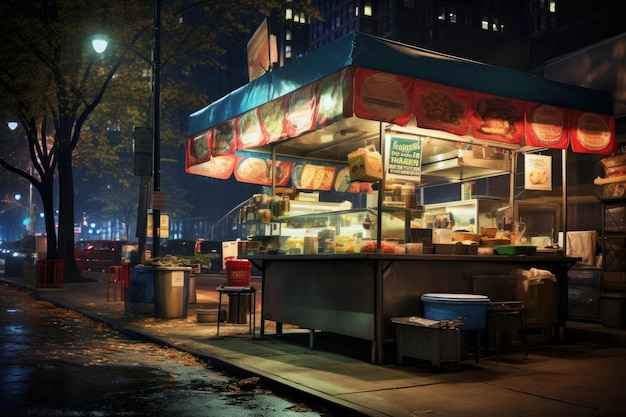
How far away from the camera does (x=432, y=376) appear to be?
26.4 ft

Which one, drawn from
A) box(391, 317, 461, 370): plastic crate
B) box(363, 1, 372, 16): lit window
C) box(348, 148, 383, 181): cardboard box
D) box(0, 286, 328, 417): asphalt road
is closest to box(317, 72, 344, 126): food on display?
box(348, 148, 383, 181): cardboard box

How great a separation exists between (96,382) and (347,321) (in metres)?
3.69

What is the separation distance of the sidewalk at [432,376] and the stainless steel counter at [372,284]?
1.72ft

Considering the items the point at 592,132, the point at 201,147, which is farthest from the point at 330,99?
the point at 592,132

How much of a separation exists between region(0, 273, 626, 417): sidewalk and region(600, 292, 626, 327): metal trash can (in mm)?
309

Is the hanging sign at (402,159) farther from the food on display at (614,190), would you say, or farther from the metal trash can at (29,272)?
the metal trash can at (29,272)

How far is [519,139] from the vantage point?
1085 cm

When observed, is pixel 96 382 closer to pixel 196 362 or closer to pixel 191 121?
pixel 196 362

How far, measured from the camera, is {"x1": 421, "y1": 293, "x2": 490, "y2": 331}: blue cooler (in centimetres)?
844

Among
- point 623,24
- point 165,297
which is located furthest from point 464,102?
point 623,24

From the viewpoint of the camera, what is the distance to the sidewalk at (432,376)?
6.41 meters

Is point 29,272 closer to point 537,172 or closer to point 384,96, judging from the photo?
point 537,172

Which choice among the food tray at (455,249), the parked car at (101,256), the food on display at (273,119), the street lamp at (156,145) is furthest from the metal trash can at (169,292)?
the parked car at (101,256)

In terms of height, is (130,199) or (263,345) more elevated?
(130,199)
